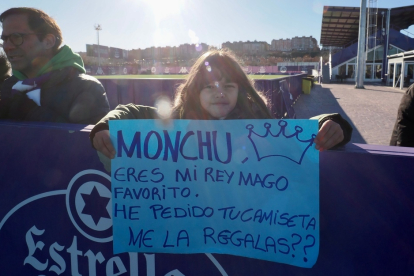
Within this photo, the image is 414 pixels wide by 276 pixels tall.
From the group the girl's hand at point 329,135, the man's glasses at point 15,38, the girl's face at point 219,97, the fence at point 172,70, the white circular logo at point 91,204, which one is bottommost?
the white circular logo at point 91,204

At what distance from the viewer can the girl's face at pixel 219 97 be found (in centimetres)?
224

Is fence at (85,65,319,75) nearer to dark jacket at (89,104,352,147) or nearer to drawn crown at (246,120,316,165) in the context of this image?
dark jacket at (89,104,352,147)

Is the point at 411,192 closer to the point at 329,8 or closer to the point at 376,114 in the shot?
the point at 376,114

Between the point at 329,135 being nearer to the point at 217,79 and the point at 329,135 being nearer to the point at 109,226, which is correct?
the point at 217,79

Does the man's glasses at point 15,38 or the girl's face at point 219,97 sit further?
the man's glasses at point 15,38

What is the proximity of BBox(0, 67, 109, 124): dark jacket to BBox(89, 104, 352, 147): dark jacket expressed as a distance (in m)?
0.68

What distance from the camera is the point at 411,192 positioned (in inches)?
62.0

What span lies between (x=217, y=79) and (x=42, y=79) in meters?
1.50

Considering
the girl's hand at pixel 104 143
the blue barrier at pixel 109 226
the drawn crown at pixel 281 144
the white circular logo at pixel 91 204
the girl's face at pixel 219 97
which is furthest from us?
the girl's face at pixel 219 97

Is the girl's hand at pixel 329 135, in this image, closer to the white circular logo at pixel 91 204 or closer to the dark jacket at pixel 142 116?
the dark jacket at pixel 142 116

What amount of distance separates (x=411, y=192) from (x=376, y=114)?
12.9 meters

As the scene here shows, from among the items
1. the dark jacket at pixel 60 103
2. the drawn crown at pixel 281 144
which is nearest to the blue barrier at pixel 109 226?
the drawn crown at pixel 281 144

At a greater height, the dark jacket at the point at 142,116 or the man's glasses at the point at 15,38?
the man's glasses at the point at 15,38

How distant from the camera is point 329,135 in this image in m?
1.66
